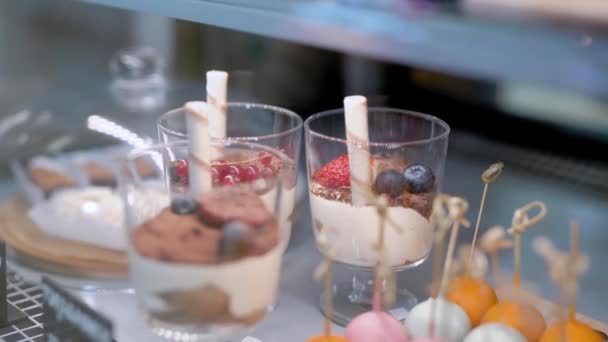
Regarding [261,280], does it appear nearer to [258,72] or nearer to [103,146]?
[103,146]

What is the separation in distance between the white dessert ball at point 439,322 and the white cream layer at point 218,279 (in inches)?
7.4

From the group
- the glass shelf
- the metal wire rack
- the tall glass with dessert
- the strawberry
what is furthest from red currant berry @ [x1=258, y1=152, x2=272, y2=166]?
the metal wire rack

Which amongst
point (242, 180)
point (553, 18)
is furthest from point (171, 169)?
point (553, 18)

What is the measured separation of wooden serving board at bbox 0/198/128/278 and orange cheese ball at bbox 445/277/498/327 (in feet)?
1.44

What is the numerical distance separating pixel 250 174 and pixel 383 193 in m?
0.16

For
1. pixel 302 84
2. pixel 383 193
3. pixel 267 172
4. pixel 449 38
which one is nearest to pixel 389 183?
pixel 383 193

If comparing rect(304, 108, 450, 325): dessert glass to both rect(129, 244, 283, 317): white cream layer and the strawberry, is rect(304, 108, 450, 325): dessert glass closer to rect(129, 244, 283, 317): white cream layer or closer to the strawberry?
the strawberry

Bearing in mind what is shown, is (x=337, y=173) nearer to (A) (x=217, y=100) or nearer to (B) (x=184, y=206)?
(A) (x=217, y=100)

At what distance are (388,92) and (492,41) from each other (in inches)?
61.4

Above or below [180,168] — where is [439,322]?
below

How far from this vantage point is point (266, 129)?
1.13 meters

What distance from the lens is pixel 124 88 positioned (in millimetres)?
1942

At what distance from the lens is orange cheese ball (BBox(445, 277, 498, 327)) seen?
0.92 metres

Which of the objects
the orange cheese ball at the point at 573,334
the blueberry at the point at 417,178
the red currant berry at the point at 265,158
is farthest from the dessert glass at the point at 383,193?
the orange cheese ball at the point at 573,334
